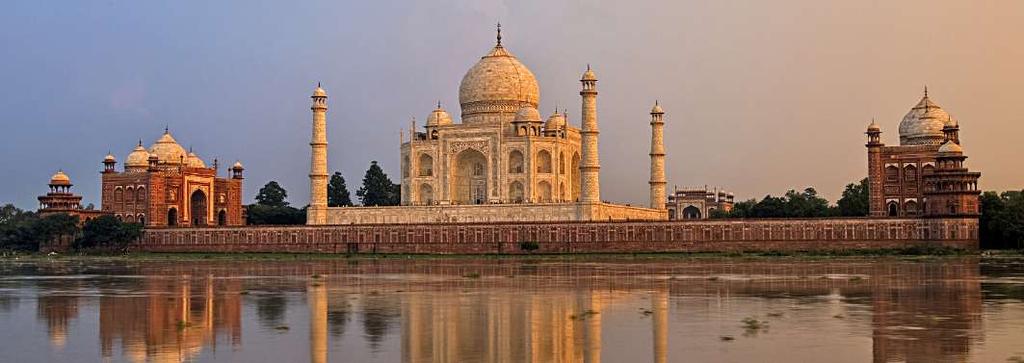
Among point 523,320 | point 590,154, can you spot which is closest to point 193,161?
point 590,154

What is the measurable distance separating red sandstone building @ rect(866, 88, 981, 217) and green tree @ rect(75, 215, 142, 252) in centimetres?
4391

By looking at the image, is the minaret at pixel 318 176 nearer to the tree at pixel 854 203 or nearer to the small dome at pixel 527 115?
the small dome at pixel 527 115

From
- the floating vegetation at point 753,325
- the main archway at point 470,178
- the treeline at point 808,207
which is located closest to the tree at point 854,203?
the treeline at point 808,207

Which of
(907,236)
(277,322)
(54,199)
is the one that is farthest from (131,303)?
(54,199)

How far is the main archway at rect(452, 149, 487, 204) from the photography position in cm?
7581

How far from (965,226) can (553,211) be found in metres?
22.0

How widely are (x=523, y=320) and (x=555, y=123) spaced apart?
5583 centimetres

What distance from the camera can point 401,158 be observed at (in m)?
78.1

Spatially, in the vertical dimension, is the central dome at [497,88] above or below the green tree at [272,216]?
above

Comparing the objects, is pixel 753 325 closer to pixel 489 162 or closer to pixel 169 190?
pixel 489 162

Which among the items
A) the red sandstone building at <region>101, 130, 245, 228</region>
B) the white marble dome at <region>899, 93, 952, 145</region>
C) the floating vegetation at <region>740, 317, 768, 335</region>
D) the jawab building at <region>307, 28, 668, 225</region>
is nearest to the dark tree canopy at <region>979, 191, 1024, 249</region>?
the white marble dome at <region>899, 93, 952, 145</region>

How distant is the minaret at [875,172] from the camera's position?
67250mm

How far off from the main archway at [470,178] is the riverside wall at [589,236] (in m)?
6.44

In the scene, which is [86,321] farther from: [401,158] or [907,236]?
[401,158]
